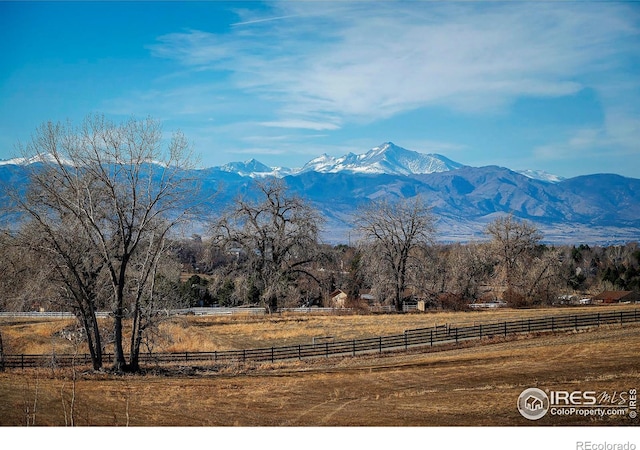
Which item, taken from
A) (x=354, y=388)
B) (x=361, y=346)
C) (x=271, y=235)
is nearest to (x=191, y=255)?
(x=271, y=235)

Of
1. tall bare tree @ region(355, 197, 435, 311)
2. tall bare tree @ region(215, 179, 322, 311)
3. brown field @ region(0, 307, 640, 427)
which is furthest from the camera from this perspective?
tall bare tree @ region(355, 197, 435, 311)

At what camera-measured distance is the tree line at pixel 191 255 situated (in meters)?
25.2

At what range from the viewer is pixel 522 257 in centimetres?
6831

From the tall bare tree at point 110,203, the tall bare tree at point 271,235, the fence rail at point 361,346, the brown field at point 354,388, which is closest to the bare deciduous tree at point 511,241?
the tall bare tree at point 271,235

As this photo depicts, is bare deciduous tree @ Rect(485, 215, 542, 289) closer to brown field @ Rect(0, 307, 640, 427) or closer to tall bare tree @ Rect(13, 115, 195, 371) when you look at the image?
brown field @ Rect(0, 307, 640, 427)

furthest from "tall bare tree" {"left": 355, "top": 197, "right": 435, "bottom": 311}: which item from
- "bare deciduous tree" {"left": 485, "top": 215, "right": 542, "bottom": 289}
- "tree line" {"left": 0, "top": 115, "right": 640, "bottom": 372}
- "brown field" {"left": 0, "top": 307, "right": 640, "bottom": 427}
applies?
"brown field" {"left": 0, "top": 307, "right": 640, "bottom": 427}

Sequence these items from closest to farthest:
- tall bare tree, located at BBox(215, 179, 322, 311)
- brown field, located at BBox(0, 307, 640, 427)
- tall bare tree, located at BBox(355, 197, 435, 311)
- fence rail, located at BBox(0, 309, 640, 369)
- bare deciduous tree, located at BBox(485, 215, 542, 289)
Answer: brown field, located at BBox(0, 307, 640, 427) < fence rail, located at BBox(0, 309, 640, 369) < tall bare tree, located at BBox(215, 179, 322, 311) < tall bare tree, located at BBox(355, 197, 435, 311) < bare deciduous tree, located at BBox(485, 215, 542, 289)

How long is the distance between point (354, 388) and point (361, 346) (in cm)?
1208

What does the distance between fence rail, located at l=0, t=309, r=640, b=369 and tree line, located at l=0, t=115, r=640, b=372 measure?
7.70 feet

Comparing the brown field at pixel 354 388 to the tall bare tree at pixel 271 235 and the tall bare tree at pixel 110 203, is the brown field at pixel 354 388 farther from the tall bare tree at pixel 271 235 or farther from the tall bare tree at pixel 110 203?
the tall bare tree at pixel 271 235

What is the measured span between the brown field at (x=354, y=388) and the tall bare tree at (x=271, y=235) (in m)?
19.0

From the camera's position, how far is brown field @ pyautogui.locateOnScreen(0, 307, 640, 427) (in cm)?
1788
